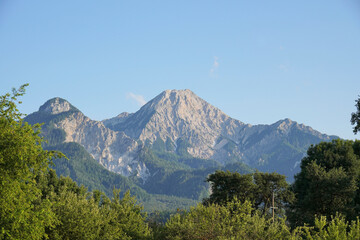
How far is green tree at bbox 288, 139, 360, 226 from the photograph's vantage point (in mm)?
66681

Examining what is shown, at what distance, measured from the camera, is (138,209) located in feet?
189

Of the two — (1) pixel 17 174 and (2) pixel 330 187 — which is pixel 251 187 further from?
(1) pixel 17 174

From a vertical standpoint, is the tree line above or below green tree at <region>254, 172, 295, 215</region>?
below

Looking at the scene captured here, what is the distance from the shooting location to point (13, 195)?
29.3 meters

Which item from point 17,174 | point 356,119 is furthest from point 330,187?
point 17,174

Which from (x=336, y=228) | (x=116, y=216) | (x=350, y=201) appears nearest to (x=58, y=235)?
(x=116, y=216)

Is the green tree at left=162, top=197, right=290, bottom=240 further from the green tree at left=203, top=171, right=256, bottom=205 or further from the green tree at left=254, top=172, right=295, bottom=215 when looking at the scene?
the green tree at left=254, top=172, right=295, bottom=215

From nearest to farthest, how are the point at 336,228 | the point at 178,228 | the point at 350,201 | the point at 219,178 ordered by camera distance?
the point at 336,228 → the point at 178,228 → the point at 350,201 → the point at 219,178

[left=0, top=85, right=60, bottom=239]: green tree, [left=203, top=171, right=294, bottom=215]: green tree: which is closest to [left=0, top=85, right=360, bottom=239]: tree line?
[left=0, top=85, right=60, bottom=239]: green tree

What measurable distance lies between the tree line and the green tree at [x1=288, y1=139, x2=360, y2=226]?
15 centimetres

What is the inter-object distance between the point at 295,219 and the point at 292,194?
1598cm

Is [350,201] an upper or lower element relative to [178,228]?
upper

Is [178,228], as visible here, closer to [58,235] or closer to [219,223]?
[219,223]

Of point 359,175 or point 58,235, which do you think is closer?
point 58,235
